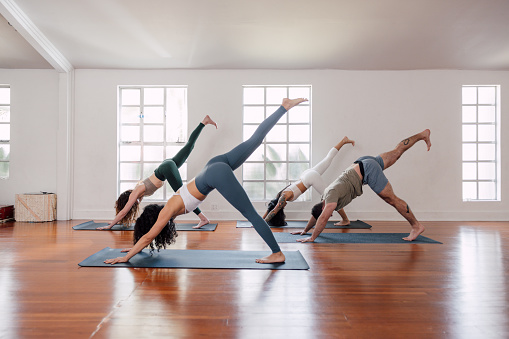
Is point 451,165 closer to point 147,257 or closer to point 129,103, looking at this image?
point 147,257

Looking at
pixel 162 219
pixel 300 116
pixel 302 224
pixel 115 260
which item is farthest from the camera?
pixel 300 116

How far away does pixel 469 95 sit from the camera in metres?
6.70

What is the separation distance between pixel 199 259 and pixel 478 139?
588 centimetres

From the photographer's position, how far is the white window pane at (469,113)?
22.0ft

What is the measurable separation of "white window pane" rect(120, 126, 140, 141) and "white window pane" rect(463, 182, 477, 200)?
20.1 feet

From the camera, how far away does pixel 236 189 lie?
301cm

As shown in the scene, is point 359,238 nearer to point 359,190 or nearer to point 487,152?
point 359,190

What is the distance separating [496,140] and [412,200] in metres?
1.97

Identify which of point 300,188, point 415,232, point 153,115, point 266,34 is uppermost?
point 266,34

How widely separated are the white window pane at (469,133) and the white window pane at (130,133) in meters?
6.05

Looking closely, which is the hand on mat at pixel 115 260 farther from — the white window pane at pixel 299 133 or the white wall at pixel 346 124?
the white window pane at pixel 299 133

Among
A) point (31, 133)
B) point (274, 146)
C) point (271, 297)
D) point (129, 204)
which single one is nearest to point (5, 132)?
point (31, 133)

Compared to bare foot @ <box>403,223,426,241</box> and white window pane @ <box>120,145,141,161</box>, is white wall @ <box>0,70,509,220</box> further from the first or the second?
bare foot @ <box>403,223,426,241</box>

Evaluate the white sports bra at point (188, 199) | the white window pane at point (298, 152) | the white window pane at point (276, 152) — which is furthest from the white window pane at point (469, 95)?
the white sports bra at point (188, 199)
